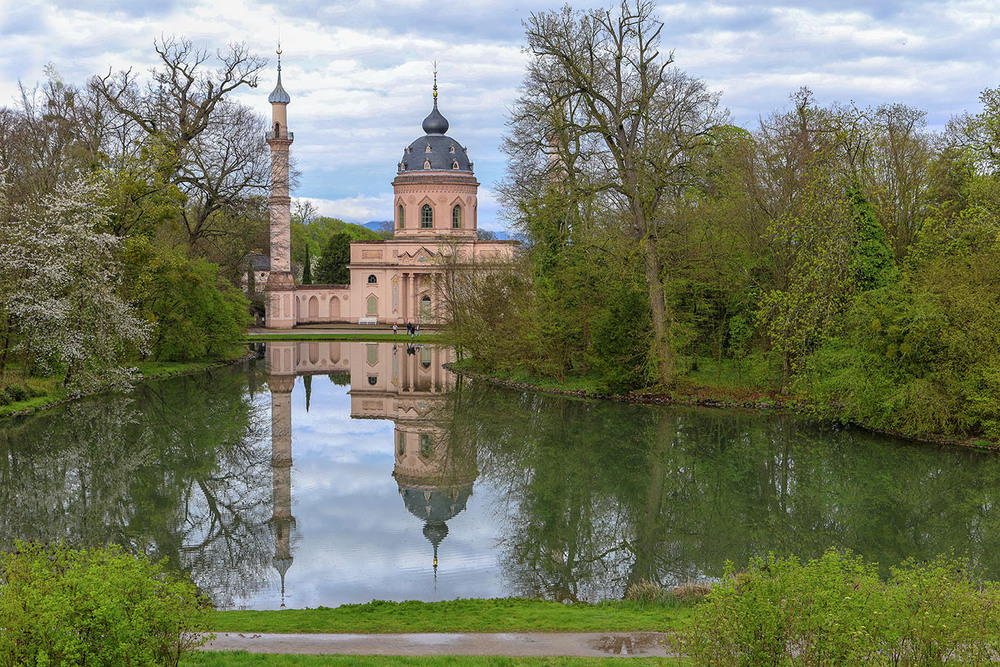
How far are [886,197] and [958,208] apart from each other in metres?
1.87

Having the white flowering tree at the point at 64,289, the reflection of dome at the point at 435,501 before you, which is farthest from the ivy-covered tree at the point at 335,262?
the reflection of dome at the point at 435,501

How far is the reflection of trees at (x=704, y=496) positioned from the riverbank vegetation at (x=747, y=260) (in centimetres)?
200

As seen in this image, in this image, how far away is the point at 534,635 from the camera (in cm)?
856

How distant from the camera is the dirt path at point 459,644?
802 cm

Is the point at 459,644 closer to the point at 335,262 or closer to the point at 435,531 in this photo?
the point at 435,531

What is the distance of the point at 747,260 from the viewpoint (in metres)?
27.0

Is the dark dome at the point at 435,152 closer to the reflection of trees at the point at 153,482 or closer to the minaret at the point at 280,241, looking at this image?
the minaret at the point at 280,241

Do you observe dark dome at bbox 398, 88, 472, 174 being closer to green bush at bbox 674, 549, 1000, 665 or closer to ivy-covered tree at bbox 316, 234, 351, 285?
ivy-covered tree at bbox 316, 234, 351, 285

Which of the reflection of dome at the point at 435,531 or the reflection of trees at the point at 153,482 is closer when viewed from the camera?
the reflection of trees at the point at 153,482

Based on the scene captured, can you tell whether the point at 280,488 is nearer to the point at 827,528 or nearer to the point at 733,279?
the point at 827,528

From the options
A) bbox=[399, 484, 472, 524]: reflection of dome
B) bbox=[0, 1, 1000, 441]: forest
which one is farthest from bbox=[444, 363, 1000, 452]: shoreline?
bbox=[399, 484, 472, 524]: reflection of dome

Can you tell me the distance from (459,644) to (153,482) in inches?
380

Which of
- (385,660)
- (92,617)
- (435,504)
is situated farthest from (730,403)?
(92,617)

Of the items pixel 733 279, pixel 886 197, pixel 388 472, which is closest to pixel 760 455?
pixel 388 472
